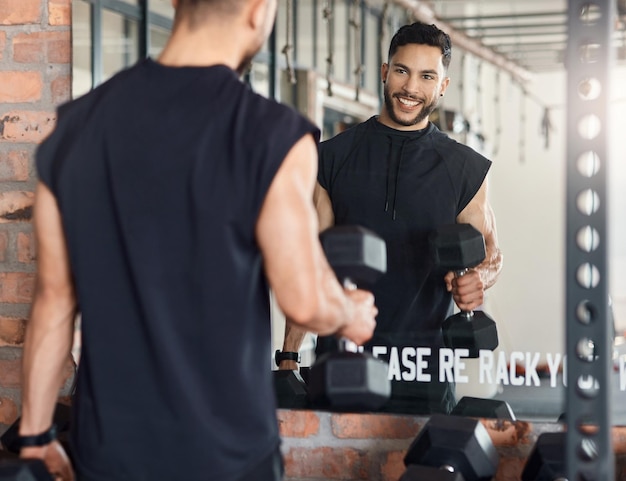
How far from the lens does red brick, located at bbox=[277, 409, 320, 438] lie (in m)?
2.49

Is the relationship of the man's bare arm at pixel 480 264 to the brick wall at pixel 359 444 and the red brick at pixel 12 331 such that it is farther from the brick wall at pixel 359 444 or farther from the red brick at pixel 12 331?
the red brick at pixel 12 331

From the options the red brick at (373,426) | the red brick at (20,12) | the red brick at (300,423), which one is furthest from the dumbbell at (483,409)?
the red brick at (20,12)

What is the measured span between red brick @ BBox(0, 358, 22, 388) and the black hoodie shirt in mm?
988

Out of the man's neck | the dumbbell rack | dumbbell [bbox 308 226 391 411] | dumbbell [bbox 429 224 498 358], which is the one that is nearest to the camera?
the dumbbell rack

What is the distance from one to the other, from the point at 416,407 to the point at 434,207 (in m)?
0.53

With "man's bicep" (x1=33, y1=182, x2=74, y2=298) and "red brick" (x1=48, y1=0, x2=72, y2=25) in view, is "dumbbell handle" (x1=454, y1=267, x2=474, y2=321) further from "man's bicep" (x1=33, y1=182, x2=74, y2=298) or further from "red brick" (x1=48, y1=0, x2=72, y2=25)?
"red brick" (x1=48, y1=0, x2=72, y2=25)

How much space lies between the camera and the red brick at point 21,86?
2.50 metres

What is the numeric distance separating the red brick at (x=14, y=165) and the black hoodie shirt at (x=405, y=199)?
2.70 feet

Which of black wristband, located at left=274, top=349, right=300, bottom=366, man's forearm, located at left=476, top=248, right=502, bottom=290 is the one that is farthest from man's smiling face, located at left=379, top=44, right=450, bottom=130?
black wristband, located at left=274, top=349, right=300, bottom=366

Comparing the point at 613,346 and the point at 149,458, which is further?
the point at 613,346

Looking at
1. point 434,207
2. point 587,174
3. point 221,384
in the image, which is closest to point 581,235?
point 587,174

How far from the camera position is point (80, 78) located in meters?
2.54

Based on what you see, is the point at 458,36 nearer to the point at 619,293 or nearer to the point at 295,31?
the point at 295,31

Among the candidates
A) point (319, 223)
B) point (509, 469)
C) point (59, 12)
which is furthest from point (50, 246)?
point (509, 469)
